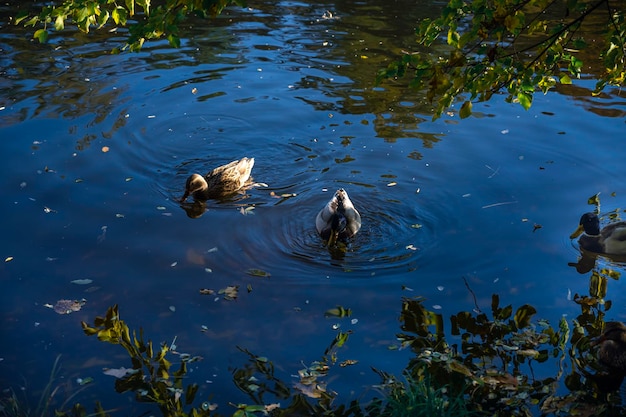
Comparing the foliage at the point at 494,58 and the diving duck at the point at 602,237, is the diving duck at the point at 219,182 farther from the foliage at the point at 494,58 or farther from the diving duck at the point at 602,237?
the diving duck at the point at 602,237

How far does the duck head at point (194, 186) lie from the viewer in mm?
11250

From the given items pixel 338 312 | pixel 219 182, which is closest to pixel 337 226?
pixel 338 312

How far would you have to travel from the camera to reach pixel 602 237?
33.0ft

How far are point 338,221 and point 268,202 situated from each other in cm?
173

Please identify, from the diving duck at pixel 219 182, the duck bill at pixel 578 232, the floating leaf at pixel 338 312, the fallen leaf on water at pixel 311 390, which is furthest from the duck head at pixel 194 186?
the duck bill at pixel 578 232

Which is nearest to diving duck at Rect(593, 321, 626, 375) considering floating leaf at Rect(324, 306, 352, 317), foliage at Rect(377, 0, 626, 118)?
foliage at Rect(377, 0, 626, 118)

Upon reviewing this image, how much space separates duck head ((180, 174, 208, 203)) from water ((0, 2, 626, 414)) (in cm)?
24

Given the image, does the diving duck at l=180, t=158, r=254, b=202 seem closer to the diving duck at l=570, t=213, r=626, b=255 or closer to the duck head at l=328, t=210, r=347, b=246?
the duck head at l=328, t=210, r=347, b=246

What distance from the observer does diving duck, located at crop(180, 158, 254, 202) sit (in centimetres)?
1127

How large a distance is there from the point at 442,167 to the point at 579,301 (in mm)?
3838

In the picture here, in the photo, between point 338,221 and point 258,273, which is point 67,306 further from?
point 338,221

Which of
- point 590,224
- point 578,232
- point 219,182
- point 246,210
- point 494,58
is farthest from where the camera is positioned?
point 219,182

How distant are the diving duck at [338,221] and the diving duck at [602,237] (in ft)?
9.86

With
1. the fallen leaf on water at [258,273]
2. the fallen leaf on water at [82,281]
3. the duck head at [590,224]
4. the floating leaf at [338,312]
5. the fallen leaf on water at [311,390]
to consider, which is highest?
the duck head at [590,224]
